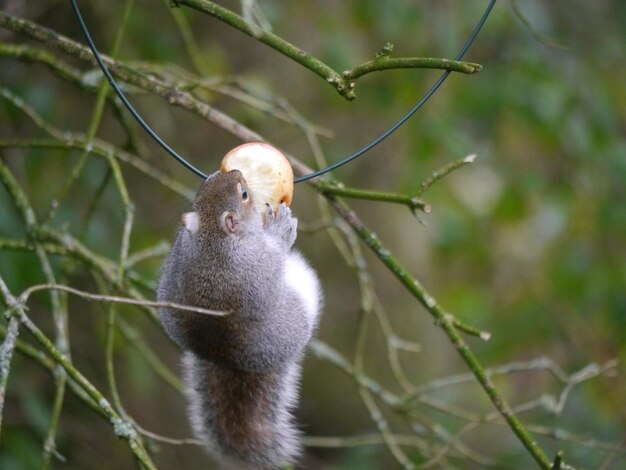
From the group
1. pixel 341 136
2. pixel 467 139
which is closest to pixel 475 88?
pixel 467 139

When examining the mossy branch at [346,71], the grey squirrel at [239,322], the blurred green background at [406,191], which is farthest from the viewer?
the blurred green background at [406,191]

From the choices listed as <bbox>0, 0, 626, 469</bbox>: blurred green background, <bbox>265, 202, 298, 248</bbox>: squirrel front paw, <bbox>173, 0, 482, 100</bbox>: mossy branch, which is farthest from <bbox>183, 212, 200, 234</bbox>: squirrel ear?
<bbox>0, 0, 626, 469</bbox>: blurred green background

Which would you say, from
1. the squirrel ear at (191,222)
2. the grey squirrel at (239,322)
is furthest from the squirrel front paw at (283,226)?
the squirrel ear at (191,222)

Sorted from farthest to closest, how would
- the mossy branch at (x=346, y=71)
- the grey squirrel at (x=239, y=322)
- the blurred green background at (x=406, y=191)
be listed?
the blurred green background at (x=406, y=191) < the grey squirrel at (x=239, y=322) < the mossy branch at (x=346, y=71)

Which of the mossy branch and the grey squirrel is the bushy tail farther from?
the mossy branch

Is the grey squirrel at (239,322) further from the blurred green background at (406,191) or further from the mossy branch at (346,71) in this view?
the blurred green background at (406,191)
